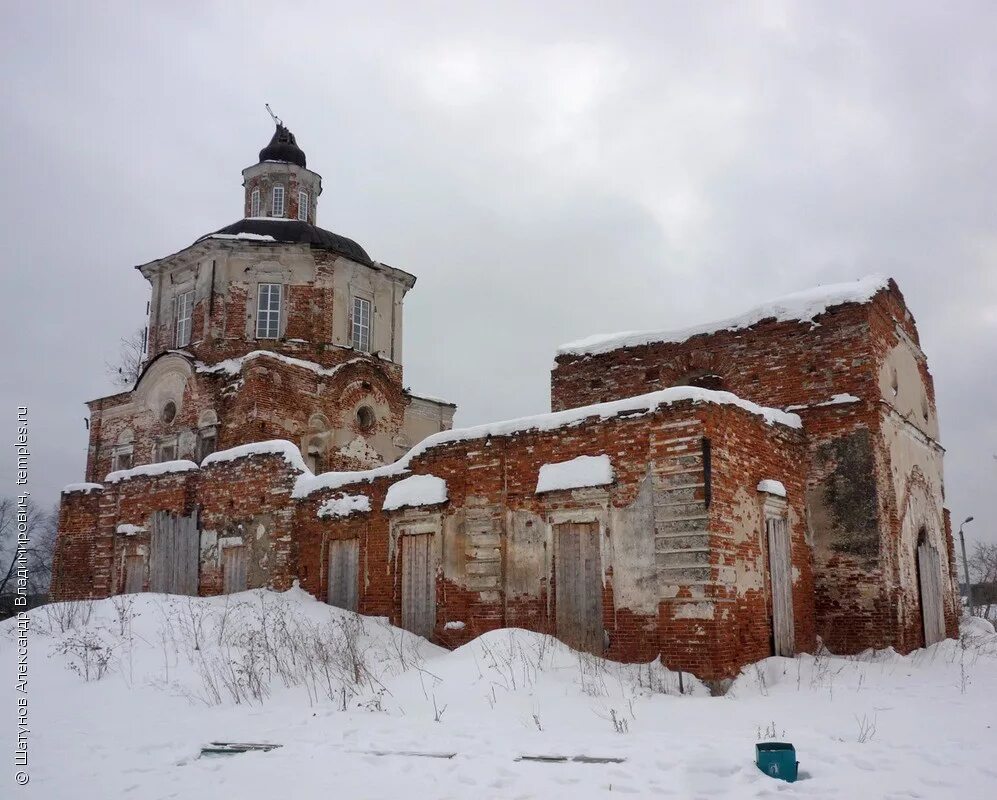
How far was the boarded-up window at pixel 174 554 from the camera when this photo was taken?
17.1m

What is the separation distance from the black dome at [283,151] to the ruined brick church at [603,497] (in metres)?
5.16

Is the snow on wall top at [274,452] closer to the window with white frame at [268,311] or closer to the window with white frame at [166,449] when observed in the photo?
the window with white frame at [166,449]

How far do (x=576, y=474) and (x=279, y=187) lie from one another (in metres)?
17.9

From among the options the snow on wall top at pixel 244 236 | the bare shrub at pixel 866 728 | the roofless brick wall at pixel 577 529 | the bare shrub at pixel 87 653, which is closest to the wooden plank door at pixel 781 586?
the roofless brick wall at pixel 577 529

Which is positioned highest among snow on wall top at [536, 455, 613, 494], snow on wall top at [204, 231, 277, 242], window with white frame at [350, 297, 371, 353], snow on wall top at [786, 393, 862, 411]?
snow on wall top at [204, 231, 277, 242]

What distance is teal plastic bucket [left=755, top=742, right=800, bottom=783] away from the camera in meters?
5.87

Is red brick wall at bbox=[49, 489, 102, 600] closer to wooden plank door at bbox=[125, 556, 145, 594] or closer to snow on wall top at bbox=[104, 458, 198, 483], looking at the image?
snow on wall top at bbox=[104, 458, 198, 483]

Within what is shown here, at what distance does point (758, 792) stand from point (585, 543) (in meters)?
6.00

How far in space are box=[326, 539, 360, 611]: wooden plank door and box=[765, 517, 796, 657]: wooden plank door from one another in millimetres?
6897

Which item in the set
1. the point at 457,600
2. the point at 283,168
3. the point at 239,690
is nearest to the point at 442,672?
the point at 239,690

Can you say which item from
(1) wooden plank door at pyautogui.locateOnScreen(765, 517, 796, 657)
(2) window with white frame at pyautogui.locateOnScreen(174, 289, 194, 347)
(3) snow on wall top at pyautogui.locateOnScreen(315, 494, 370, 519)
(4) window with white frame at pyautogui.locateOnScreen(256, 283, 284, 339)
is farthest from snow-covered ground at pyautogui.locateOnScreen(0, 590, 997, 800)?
(2) window with white frame at pyautogui.locateOnScreen(174, 289, 194, 347)

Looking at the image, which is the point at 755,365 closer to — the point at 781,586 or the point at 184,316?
the point at 781,586

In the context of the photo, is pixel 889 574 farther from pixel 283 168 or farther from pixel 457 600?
pixel 283 168

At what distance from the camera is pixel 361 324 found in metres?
23.6
